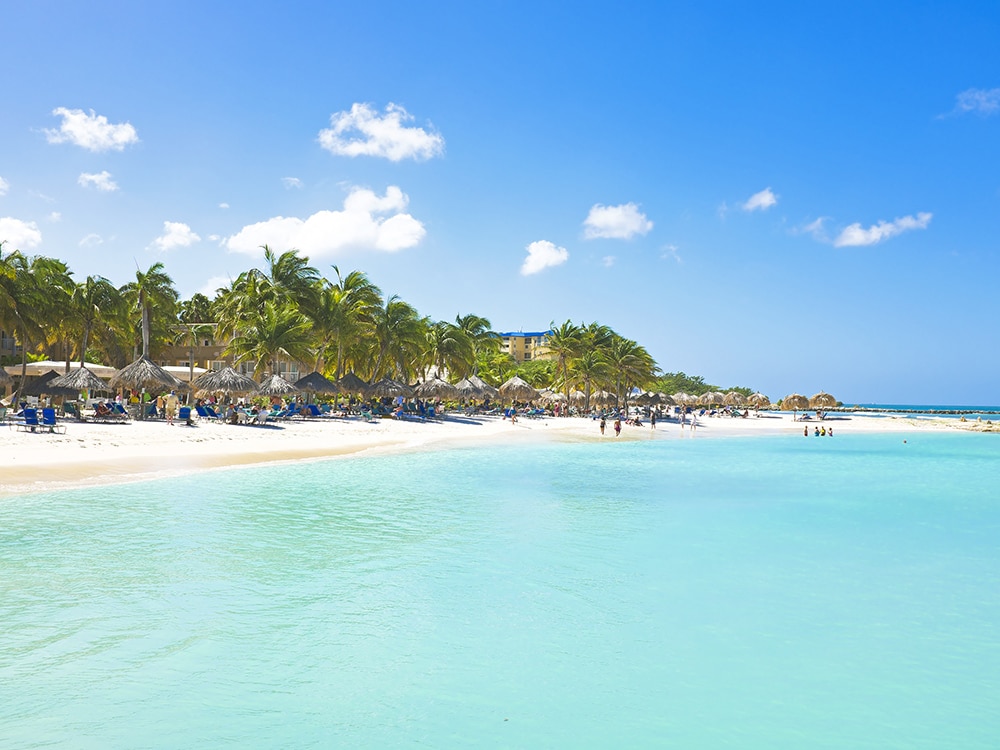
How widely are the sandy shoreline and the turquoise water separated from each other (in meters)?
2.39

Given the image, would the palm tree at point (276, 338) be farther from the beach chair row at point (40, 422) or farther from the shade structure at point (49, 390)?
the beach chair row at point (40, 422)

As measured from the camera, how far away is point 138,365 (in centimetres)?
2658

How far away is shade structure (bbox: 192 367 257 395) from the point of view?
94.7 ft

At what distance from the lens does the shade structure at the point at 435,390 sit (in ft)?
136

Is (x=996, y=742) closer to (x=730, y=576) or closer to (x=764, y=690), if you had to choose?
(x=764, y=690)

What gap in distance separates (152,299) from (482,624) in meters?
37.8

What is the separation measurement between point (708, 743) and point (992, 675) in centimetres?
321

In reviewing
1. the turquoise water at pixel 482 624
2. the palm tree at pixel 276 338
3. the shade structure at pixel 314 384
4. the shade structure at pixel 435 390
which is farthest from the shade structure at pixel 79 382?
the shade structure at pixel 435 390

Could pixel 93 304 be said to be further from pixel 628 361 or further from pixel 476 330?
pixel 628 361

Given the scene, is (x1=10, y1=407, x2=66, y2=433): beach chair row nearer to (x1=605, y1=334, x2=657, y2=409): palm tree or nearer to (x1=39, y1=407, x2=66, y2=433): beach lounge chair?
(x1=39, y1=407, x2=66, y2=433): beach lounge chair

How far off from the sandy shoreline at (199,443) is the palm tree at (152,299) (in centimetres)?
1176

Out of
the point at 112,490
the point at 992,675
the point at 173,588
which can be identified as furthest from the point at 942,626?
the point at 112,490

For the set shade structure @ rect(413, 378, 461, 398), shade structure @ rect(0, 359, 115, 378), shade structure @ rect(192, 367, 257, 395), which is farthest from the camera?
shade structure @ rect(413, 378, 461, 398)

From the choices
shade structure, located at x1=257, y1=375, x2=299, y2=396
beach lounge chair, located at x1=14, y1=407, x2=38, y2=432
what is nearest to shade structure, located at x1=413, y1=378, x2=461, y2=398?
shade structure, located at x1=257, y1=375, x2=299, y2=396
